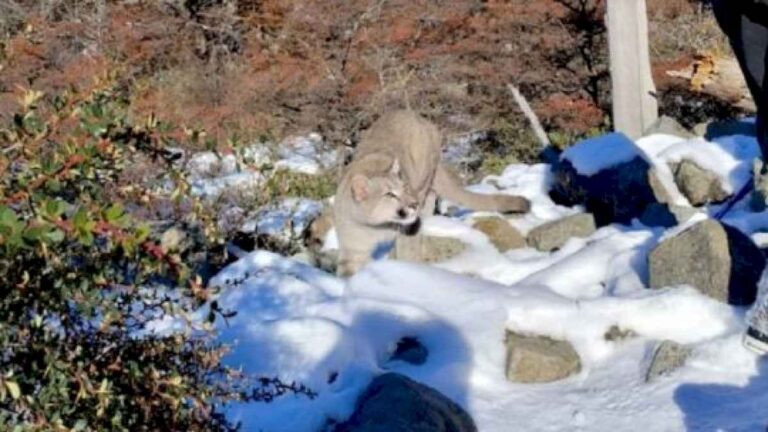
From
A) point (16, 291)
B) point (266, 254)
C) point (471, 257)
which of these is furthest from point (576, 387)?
point (16, 291)

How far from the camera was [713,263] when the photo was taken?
5.54 m

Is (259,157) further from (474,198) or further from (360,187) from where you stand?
(474,198)

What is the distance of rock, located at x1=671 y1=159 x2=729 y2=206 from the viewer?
817 cm

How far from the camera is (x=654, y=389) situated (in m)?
4.96

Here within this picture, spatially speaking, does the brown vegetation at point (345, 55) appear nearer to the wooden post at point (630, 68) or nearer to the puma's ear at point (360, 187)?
the wooden post at point (630, 68)

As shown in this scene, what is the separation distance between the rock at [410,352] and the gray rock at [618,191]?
2.90 meters

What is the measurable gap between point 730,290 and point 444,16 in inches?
243

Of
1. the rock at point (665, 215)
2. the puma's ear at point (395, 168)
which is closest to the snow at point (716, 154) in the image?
the rock at point (665, 215)

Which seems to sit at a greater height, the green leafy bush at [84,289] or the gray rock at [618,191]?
the green leafy bush at [84,289]

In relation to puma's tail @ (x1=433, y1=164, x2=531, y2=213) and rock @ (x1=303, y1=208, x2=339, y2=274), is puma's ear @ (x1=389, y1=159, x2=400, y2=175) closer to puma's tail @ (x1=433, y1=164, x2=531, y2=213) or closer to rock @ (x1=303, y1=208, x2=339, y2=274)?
puma's tail @ (x1=433, y1=164, x2=531, y2=213)

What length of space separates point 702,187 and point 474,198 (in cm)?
168

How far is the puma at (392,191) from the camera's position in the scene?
302 inches

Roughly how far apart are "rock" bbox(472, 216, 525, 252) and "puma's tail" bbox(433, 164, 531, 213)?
1.17ft

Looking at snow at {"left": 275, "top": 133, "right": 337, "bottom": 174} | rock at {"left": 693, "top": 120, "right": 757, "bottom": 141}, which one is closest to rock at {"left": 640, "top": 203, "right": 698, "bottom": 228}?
rock at {"left": 693, "top": 120, "right": 757, "bottom": 141}
